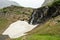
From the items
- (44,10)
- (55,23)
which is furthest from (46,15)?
(55,23)

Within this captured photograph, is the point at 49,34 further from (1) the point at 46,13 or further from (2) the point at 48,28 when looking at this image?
(1) the point at 46,13

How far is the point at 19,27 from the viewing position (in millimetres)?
73938

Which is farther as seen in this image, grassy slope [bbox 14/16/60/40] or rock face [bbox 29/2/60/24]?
rock face [bbox 29/2/60/24]

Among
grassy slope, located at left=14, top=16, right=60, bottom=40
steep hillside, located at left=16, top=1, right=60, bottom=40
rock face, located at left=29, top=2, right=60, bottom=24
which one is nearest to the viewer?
grassy slope, located at left=14, top=16, right=60, bottom=40

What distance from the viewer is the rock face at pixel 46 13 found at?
234ft

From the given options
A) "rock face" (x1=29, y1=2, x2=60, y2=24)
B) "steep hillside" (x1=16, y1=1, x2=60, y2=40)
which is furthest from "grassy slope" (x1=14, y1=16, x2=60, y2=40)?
"rock face" (x1=29, y1=2, x2=60, y2=24)

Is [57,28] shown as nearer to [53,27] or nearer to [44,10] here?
[53,27]

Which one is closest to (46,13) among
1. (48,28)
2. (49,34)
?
(48,28)

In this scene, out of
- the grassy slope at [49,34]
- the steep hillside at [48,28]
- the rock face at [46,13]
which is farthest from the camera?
the rock face at [46,13]

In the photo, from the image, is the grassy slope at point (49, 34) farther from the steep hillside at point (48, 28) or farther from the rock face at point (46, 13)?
the rock face at point (46, 13)

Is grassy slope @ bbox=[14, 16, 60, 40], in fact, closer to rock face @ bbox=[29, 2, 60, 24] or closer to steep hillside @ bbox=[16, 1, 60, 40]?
steep hillside @ bbox=[16, 1, 60, 40]

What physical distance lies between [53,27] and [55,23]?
139 inches

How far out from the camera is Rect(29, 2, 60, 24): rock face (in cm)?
7118

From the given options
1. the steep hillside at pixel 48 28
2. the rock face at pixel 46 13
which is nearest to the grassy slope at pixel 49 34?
the steep hillside at pixel 48 28
